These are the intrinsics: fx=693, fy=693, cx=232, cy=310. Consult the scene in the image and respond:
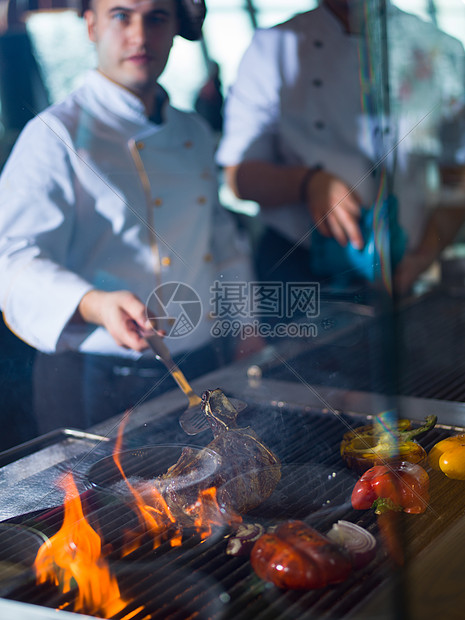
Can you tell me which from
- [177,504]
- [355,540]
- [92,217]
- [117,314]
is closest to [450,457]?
[355,540]

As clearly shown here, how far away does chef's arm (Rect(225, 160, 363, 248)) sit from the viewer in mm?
1399

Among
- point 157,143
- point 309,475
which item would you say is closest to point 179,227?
point 157,143

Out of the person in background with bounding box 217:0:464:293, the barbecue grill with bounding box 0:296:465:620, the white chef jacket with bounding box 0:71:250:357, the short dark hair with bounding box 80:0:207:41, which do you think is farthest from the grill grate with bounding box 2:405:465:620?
the short dark hair with bounding box 80:0:207:41

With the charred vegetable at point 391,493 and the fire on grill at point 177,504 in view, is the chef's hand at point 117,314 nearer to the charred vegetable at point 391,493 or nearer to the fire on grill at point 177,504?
the fire on grill at point 177,504

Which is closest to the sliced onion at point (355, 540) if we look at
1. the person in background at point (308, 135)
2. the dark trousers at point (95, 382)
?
the dark trousers at point (95, 382)

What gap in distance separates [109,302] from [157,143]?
0.31 meters

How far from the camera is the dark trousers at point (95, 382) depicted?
3.63 ft

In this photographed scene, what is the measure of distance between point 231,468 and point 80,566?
0.64ft

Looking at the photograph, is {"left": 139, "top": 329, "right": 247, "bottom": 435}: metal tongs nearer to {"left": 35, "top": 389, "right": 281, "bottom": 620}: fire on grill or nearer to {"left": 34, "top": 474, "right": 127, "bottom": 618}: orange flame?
{"left": 35, "top": 389, "right": 281, "bottom": 620}: fire on grill

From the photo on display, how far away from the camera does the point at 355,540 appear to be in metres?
0.67

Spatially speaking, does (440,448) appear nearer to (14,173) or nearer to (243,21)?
(14,173)

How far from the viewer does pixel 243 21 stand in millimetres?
1367

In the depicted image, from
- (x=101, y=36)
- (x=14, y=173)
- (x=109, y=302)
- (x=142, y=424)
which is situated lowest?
(x=142, y=424)

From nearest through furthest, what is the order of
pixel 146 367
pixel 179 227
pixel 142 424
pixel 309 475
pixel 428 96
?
pixel 309 475
pixel 142 424
pixel 146 367
pixel 179 227
pixel 428 96
